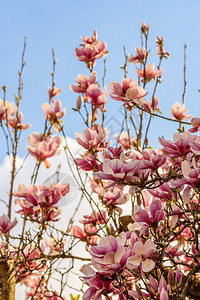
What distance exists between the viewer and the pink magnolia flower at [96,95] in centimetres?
196

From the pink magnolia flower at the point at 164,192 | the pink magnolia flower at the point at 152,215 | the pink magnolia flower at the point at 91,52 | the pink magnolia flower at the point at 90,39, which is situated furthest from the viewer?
the pink magnolia flower at the point at 90,39

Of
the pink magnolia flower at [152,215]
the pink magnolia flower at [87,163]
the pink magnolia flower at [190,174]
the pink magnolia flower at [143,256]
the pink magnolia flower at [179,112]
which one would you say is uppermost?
the pink magnolia flower at [179,112]

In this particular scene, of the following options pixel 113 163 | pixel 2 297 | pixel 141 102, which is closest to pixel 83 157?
pixel 141 102

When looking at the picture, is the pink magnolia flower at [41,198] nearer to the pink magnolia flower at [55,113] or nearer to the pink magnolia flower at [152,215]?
the pink magnolia flower at [55,113]

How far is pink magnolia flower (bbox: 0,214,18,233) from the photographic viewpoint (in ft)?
6.47

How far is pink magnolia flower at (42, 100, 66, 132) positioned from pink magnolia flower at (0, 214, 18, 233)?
2.15 feet

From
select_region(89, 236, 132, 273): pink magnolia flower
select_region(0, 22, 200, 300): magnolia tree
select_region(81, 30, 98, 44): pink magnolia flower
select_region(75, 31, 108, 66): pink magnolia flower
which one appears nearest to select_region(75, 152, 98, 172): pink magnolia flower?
select_region(0, 22, 200, 300): magnolia tree

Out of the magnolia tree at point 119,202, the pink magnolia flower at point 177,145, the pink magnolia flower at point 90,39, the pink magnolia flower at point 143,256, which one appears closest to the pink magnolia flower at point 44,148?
the magnolia tree at point 119,202

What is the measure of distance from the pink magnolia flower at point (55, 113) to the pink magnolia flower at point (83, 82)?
25 centimetres

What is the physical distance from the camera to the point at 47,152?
209cm

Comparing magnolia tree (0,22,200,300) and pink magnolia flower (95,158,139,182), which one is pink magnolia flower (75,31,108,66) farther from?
pink magnolia flower (95,158,139,182)

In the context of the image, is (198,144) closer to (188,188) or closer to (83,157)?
(188,188)

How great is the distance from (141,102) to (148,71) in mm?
530

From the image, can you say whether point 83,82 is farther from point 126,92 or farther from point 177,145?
point 177,145
